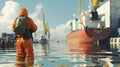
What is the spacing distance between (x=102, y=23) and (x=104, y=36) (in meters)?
9.12

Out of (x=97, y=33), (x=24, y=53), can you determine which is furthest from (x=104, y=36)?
(x=24, y=53)

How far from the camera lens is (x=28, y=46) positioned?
944 cm

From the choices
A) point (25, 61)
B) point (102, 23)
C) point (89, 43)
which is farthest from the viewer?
point (102, 23)

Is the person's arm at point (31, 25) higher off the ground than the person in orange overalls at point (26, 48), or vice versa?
the person's arm at point (31, 25)

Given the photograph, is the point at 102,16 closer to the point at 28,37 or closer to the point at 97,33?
the point at 97,33

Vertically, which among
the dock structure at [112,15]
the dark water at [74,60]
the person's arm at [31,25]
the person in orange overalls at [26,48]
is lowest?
the dark water at [74,60]

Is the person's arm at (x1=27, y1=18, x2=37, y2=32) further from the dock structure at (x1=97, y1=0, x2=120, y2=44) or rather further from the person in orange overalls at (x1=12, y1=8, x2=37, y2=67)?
the dock structure at (x1=97, y1=0, x2=120, y2=44)

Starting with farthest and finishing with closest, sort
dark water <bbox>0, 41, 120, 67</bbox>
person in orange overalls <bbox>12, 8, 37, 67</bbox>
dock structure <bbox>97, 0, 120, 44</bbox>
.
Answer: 1. dock structure <bbox>97, 0, 120, 44</bbox>
2. dark water <bbox>0, 41, 120, 67</bbox>
3. person in orange overalls <bbox>12, 8, 37, 67</bbox>

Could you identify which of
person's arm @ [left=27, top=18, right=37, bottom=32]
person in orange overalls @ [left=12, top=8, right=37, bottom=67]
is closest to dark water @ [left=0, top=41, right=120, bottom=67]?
person in orange overalls @ [left=12, top=8, right=37, bottom=67]

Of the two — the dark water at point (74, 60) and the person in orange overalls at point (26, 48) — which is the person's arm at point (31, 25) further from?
the dark water at point (74, 60)

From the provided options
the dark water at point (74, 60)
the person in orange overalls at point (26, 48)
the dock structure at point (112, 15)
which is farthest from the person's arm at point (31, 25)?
the dock structure at point (112, 15)

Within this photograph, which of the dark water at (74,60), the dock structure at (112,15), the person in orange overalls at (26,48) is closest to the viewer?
the person in orange overalls at (26,48)

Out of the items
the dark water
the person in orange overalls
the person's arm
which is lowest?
the dark water

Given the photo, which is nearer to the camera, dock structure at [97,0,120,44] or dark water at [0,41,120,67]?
dark water at [0,41,120,67]
